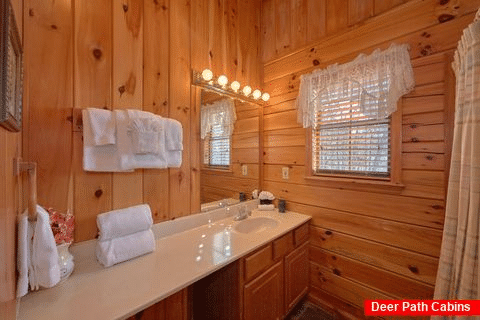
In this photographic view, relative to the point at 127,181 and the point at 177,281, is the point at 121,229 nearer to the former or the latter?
the point at 127,181

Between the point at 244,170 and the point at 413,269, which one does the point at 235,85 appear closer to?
the point at 244,170

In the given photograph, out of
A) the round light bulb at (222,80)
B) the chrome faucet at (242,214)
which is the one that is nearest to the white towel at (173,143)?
the round light bulb at (222,80)

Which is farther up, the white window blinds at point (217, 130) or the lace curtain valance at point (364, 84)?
the lace curtain valance at point (364, 84)

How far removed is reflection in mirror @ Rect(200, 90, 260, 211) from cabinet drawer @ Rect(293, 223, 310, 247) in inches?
22.7

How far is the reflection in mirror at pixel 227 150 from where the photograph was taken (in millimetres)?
1662

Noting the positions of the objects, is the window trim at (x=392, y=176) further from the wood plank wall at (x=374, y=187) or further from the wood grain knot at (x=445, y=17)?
the wood grain knot at (x=445, y=17)

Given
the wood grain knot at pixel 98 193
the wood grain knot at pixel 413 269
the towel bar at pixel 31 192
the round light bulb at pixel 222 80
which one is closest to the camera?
the towel bar at pixel 31 192

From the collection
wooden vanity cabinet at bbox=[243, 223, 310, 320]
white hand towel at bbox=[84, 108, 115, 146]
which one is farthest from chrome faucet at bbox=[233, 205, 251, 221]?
white hand towel at bbox=[84, 108, 115, 146]

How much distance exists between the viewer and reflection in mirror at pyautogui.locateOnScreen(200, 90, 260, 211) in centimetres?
166

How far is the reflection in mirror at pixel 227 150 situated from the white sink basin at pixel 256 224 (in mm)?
228

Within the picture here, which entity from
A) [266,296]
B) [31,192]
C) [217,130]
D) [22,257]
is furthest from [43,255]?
[217,130]

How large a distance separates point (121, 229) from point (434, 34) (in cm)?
207

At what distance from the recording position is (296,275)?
1.67m

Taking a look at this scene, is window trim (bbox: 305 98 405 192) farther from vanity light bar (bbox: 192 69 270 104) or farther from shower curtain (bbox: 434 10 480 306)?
vanity light bar (bbox: 192 69 270 104)
